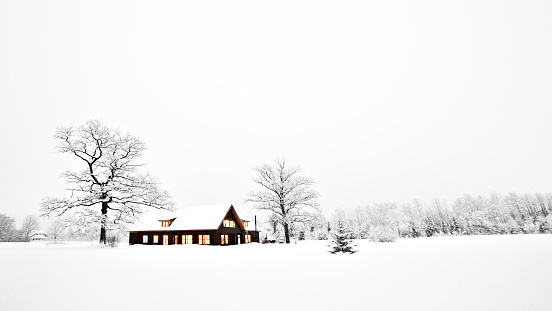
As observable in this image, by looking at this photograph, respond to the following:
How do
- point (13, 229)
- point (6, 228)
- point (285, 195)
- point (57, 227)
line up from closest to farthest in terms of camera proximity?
point (285, 195), point (57, 227), point (6, 228), point (13, 229)

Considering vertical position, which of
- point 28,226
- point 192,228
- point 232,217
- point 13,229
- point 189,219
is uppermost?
point 28,226

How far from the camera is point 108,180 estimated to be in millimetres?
29375

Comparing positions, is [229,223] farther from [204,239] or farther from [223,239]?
[204,239]

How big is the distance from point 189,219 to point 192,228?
2.85 meters

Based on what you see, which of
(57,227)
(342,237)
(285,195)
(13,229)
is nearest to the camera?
(342,237)

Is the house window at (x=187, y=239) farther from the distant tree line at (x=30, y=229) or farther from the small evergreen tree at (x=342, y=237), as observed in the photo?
the small evergreen tree at (x=342, y=237)

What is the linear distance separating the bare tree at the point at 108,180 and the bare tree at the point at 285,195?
13491 mm

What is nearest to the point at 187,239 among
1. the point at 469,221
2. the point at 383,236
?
the point at 383,236

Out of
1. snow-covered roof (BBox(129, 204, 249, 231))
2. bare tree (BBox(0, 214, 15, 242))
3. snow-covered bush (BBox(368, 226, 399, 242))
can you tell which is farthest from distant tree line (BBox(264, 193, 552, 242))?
bare tree (BBox(0, 214, 15, 242))

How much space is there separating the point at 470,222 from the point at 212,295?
257 ft

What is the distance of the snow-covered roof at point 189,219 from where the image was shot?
41213mm

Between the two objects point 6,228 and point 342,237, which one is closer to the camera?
point 342,237

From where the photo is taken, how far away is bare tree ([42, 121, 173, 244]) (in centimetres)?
2764

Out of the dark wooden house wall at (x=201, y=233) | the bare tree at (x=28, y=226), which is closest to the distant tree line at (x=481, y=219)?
the dark wooden house wall at (x=201, y=233)
